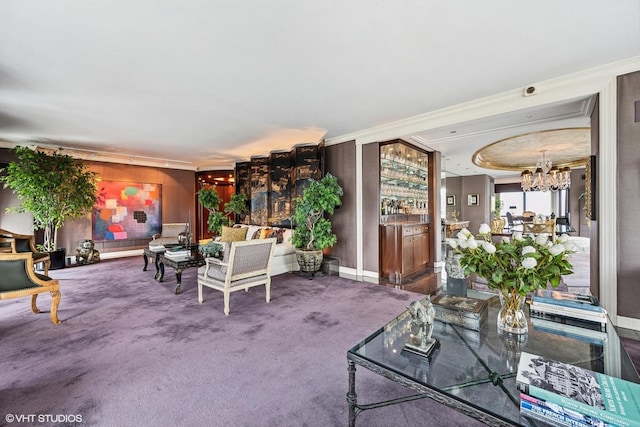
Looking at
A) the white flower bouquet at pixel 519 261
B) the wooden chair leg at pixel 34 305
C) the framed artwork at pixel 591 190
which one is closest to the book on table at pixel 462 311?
the white flower bouquet at pixel 519 261

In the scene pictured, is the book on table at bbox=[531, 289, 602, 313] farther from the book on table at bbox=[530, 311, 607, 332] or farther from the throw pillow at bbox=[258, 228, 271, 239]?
the throw pillow at bbox=[258, 228, 271, 239]

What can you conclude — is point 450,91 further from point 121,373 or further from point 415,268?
point 121,373

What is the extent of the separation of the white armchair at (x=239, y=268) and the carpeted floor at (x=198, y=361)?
30cm

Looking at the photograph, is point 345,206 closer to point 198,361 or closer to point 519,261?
point 198,361

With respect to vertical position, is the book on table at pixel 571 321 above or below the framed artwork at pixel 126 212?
below

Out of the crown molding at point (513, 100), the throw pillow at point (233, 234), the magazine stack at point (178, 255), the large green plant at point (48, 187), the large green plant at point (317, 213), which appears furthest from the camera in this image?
the throw pillow at point (233, 234)

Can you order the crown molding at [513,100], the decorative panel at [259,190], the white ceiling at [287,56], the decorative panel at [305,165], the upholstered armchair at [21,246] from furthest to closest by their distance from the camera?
the decorative panel at [259,190] → the decorative panel at [305,165] → the upholstered armchair at [21,246] → the crown molding at [513,100] → the white ceiling at [287,56]

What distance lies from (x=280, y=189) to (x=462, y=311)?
16.5ft

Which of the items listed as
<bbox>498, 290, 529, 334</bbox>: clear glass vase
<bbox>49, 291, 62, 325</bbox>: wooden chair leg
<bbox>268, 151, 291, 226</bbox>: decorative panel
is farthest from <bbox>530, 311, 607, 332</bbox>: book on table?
<bbox>268, 151, 291, 226</bbox>: decorative panel

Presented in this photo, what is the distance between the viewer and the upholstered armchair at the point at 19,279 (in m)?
2.62

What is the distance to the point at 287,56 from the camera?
2.53 meters

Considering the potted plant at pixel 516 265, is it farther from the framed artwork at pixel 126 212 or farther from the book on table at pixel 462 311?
the framed artwork at pixel 126 212

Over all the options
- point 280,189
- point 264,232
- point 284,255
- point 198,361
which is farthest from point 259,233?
point 198,361

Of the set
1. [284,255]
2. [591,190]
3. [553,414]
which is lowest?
[284,255]
